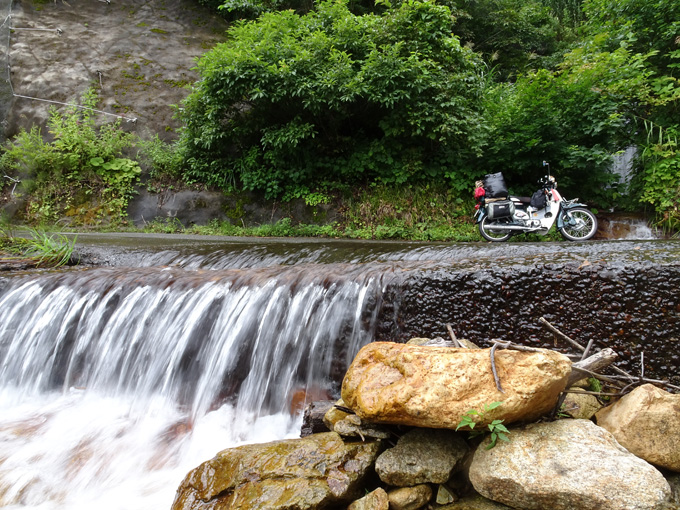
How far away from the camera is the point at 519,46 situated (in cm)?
1434

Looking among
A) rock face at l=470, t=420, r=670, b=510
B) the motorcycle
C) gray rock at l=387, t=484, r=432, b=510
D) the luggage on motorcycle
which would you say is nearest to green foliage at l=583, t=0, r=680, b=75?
the motorcycle

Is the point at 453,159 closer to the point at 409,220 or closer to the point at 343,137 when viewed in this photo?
the point at 409,220

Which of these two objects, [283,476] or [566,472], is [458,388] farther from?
[283,476]

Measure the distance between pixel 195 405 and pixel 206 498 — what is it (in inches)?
58.1

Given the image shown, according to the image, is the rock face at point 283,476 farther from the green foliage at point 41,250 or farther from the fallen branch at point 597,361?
the green foliage at point 41,250

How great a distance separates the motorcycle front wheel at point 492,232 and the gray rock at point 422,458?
5.99 metres

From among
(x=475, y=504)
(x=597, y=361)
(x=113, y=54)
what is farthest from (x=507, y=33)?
(x=475, y=504)

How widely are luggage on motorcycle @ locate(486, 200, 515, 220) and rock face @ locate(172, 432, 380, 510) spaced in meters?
5.96

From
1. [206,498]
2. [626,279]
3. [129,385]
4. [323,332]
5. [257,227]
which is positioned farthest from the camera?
[257,227]

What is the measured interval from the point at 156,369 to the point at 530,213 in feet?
20.8

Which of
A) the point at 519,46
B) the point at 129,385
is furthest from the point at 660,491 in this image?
the point at 519,46

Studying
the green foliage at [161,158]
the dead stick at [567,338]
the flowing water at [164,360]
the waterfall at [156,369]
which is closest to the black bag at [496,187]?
the flowing water at [164,360]

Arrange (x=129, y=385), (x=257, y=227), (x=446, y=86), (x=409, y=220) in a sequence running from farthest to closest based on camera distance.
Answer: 1. (x=257, y=227)
2. (x=409, y=220)
3. (x=446, y=86)
4. (x=129, y=385)

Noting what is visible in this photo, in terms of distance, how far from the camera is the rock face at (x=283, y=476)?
1785 mm
